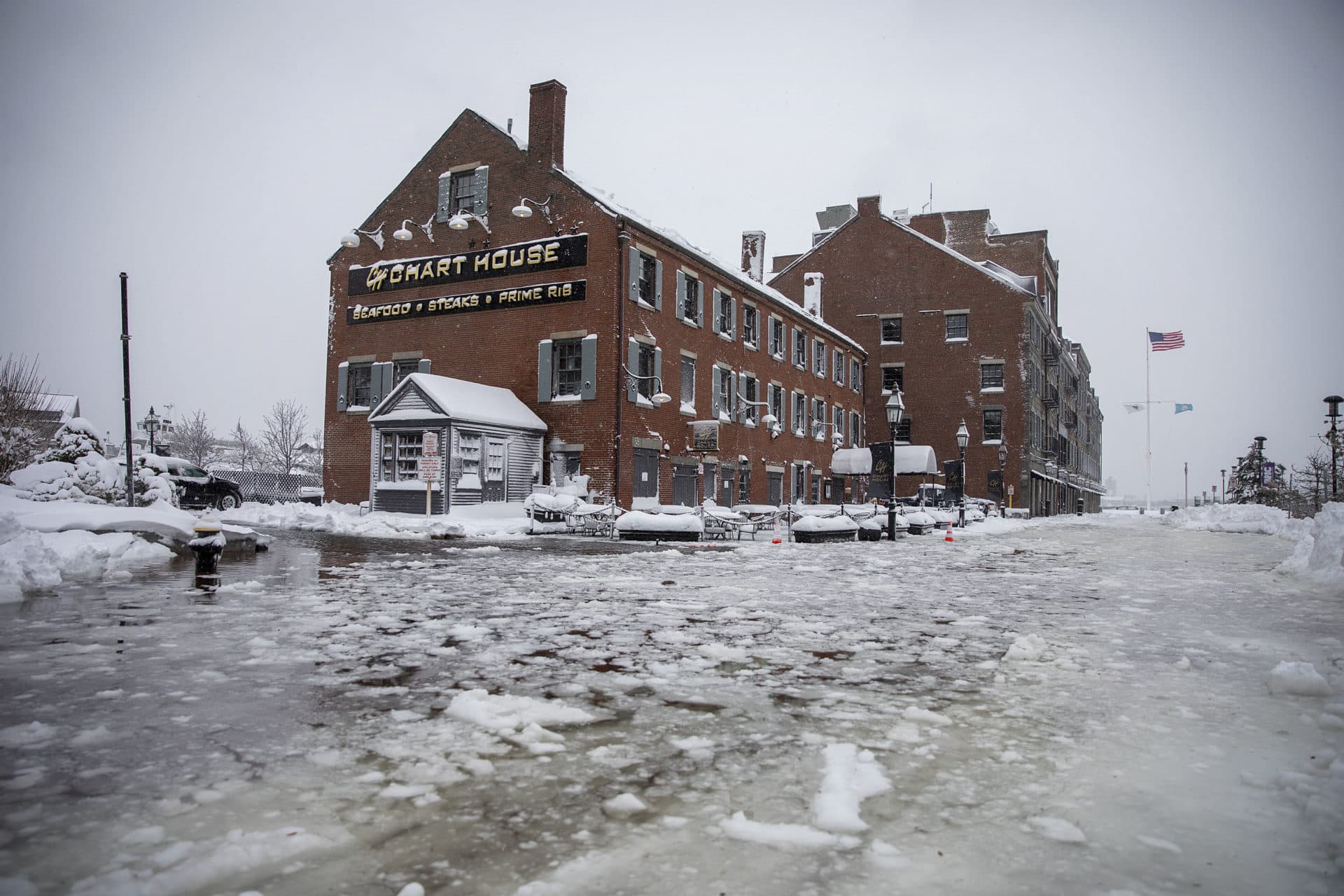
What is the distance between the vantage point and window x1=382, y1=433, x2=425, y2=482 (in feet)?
81.5

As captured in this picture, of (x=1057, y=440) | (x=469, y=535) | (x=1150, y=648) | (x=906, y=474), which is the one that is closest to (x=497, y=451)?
→ (x=469, y=535)

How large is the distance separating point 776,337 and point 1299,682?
108ft

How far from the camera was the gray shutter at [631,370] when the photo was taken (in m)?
25.9

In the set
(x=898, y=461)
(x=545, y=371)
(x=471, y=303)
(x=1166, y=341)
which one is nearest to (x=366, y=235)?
(x=471, y=303)

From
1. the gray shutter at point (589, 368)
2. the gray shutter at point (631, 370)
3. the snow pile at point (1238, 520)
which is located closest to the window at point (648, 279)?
the gray shutter at point (631, 370)

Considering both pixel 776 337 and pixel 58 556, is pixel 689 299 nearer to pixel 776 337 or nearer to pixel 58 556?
pixel 776 337

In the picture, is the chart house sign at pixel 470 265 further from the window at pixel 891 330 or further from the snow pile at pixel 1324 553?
the window at pixel 891 330

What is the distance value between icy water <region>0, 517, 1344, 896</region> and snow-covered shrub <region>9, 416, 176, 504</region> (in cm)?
947

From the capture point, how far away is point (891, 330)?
156 feet

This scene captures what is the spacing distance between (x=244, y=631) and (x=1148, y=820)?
6.33 m

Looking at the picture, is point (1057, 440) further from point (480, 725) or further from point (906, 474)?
point (480, 725)

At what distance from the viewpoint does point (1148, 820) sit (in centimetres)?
302

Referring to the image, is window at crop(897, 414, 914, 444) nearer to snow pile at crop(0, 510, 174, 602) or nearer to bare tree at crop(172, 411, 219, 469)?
snow pile at crop(0, 510, 174, 602)

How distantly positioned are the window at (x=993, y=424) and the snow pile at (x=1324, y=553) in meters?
32.4
